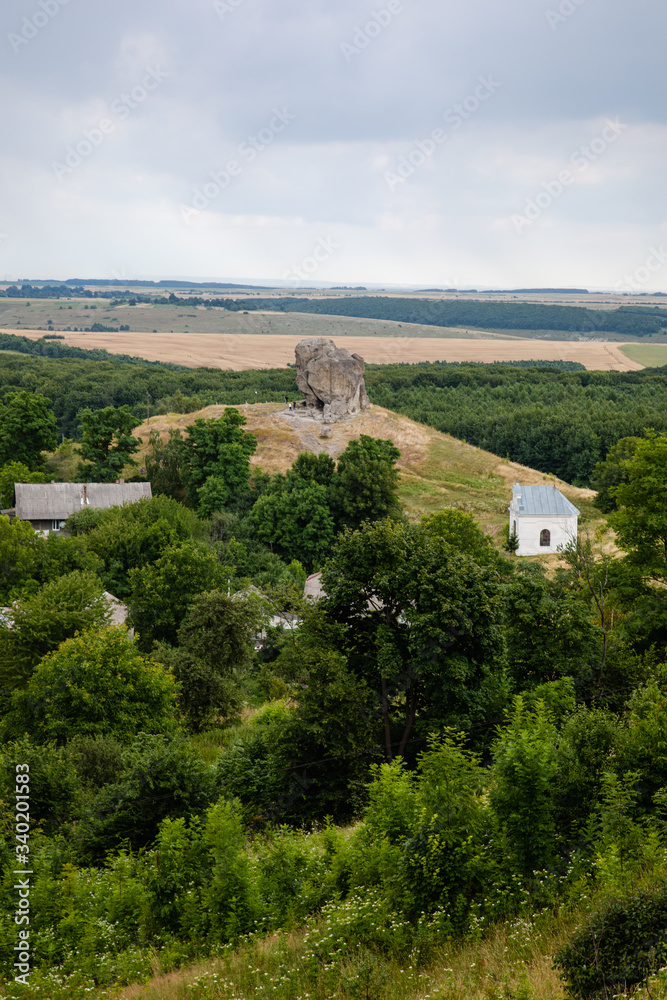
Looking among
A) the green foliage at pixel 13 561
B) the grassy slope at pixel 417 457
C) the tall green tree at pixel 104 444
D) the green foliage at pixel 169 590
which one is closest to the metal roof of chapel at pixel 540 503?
the grassy slope at pixel 417 457

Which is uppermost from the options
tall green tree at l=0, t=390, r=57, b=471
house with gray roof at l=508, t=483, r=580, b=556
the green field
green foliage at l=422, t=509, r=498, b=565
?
the green field

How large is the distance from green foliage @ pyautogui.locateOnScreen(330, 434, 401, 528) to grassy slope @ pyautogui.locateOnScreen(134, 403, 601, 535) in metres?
3.67

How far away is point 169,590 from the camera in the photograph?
3612cm

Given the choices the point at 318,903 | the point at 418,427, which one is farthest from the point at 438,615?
the point at 418,427

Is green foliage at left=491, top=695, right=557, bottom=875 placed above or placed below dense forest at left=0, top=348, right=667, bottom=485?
below

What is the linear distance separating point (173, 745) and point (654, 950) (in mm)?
12988

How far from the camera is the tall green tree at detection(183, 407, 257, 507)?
56812 mm

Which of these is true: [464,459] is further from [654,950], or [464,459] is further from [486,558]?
[654,950]

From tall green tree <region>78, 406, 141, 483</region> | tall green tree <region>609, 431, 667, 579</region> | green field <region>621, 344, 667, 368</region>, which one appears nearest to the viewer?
tall green tree <region>609, 431, 667, 579</region>

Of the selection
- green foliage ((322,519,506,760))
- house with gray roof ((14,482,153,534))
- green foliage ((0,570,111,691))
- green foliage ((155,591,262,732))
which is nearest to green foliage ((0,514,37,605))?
green foliage ((0,570,111,691))

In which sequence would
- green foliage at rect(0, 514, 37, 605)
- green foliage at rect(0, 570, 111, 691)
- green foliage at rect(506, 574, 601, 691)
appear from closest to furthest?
green foliage at rect(506, 574, 601, 691), green foliage at rect(0, 570, 111, 691), green foliage at rect(0, 514, 37, 605)

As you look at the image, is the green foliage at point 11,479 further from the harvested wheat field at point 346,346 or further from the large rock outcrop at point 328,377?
the harvested wheat field at point 346,346

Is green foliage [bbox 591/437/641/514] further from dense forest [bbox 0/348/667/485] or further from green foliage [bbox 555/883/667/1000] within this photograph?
A: green foliage [bbox 555/883/667/1000]

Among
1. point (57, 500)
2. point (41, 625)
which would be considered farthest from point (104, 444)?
point (41, 625)
